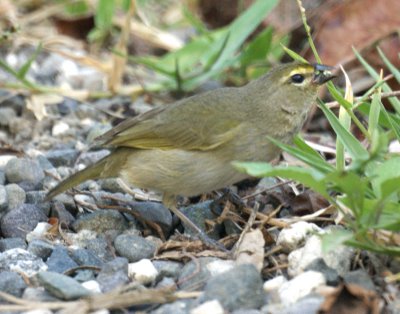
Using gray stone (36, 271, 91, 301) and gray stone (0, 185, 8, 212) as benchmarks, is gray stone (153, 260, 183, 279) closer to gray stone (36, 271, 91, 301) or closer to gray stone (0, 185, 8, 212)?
gray stone (36, 271, 91, 301)

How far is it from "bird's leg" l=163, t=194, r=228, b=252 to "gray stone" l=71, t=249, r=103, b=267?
1.53ft

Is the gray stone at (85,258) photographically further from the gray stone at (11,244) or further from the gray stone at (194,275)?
the gray stone at (194,275)

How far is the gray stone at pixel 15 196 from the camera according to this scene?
4191mm

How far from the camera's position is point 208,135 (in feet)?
13.3

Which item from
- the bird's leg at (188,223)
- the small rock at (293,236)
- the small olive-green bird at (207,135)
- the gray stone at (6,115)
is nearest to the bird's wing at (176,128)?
the small olive-green bird at (207,135)

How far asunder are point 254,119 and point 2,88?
2239mm

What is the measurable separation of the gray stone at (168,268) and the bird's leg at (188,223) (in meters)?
0.21

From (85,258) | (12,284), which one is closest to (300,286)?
(85,258)

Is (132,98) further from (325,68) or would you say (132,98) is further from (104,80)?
(325,68)

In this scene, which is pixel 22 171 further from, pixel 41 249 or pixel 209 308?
pixel 209 308

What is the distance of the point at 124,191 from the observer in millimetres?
4555

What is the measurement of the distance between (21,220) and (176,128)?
85 cm

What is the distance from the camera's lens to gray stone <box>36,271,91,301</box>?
10.3ft

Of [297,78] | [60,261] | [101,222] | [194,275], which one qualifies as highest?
[297,78]
